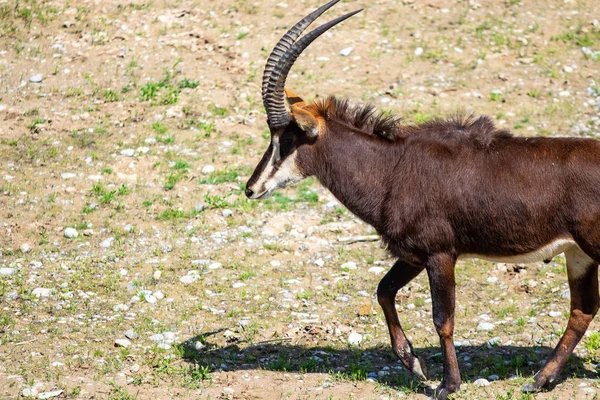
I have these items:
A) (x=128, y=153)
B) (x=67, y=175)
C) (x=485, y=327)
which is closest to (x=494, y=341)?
(x=485, y=327)

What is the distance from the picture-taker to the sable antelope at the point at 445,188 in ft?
28.2

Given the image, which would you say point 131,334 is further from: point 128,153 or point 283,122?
point 128,153

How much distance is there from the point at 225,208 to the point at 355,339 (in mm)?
3822

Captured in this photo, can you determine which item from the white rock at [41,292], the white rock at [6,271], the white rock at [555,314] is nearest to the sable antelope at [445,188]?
the white rock at [555,314]

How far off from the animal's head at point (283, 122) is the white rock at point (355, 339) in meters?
2.06

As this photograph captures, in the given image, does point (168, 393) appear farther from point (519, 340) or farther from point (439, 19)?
point (439, 19)

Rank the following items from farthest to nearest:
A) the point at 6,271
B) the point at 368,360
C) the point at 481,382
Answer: the point at 6,271
the point at 368,360
the point at 481,382

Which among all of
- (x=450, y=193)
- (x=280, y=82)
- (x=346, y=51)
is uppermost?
(x=280, y=82)

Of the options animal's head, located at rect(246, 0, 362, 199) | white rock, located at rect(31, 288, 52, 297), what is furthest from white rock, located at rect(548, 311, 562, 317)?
white rock, located at rect(31, 288, 52, 297)

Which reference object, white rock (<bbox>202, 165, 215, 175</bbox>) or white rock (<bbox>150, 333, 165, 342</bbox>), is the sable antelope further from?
white rock (<bbox>202, 165, 215, 175</bbox>)

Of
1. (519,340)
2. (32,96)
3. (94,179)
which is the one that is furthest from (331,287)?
(32,96)

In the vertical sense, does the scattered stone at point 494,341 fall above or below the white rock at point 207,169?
above

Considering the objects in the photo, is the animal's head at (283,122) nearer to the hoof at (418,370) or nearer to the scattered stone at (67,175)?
the hoof at (418,370)

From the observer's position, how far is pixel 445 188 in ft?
29.2
